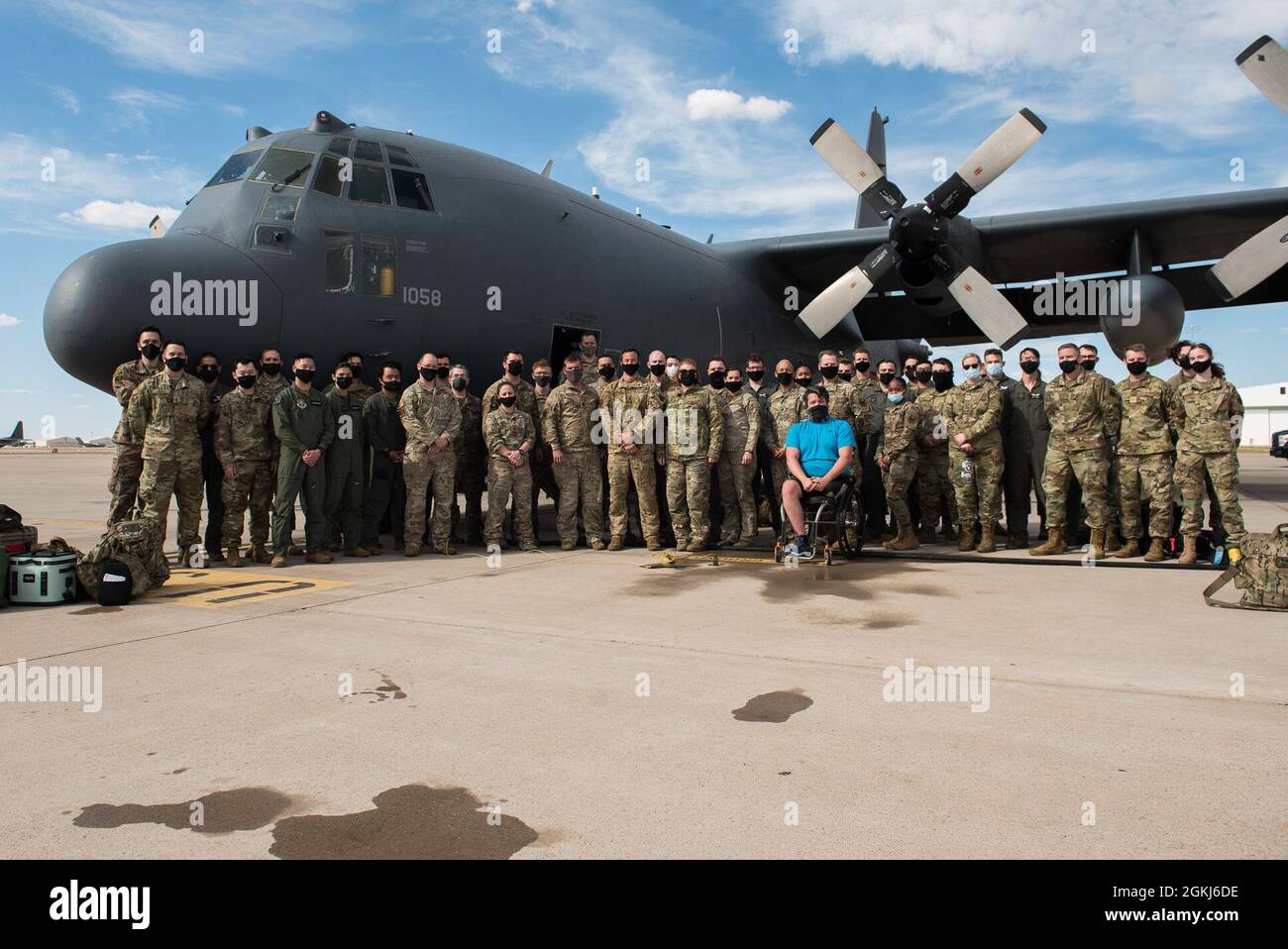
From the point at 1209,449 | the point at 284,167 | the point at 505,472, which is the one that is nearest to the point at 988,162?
the point at 1209,449

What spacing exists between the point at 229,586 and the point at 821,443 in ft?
17.9

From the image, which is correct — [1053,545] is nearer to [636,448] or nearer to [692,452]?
[692,452]

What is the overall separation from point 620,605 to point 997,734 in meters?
3.18

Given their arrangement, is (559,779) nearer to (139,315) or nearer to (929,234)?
(139,315)

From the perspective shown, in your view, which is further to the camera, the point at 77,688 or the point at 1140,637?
the point at 1140,637

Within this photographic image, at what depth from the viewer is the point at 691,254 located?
13734 mm

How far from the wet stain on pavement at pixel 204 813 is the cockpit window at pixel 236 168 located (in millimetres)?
7698

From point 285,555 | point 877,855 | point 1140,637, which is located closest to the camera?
point 877,855

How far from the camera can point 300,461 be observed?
8383 mm

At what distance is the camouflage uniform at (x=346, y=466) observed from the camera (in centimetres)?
878

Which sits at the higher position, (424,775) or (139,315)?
(139,315)
